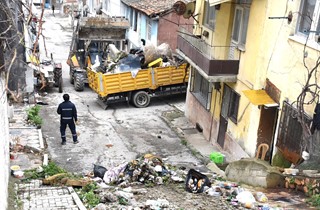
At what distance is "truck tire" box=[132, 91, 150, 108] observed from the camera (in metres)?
17.9

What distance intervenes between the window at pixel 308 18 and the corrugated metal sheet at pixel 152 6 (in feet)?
38.7

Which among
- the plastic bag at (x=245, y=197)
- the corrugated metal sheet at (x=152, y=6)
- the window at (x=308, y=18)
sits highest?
the window at (x=308, y=18)

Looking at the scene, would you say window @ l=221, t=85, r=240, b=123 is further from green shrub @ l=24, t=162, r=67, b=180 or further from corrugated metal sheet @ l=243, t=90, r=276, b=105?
green shrub @ l=24, t=162, r=67, b=180

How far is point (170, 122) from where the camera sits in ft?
53.4

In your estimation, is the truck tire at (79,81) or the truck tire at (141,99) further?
the truck tire at (79,81)

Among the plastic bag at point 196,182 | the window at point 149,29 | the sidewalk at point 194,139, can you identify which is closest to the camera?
the plastic bag at point 196,182

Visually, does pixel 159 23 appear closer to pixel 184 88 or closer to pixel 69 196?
pixel 184 88

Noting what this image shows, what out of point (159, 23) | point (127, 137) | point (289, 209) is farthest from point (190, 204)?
point (159, 23)

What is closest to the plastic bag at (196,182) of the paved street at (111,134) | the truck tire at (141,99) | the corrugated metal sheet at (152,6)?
the paved street at (111,134)

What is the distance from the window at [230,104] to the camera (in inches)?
503

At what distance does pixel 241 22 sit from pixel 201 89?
403 centimetres

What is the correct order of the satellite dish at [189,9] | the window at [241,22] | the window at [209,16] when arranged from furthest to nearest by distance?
1. the satellite dish at [189,9]
2. the window at [209,16]
3. the window at [241,22]

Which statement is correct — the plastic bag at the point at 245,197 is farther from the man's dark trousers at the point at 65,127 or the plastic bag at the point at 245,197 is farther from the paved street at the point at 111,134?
the man's dark trousers at the point at 65,127

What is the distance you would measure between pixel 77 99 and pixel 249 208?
42.2 ft
